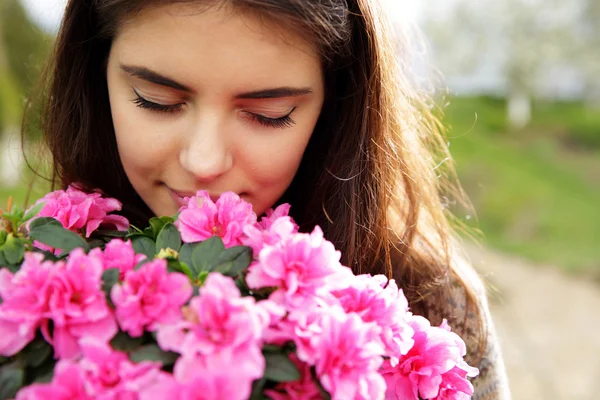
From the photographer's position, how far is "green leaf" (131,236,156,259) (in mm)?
1188

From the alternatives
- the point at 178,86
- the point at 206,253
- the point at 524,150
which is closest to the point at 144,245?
the point at 206,253

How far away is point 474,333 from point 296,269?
96 cm

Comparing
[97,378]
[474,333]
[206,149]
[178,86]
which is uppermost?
[178,86]

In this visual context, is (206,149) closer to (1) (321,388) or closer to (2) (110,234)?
(2) (110,234)

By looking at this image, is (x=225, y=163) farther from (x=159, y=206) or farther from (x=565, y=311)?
(x=565, y=311)

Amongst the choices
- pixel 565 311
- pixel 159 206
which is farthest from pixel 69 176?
pixel 565 311

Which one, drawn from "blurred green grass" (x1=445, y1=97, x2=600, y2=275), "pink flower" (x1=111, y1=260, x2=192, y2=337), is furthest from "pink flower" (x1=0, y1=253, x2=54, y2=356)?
"blurred green grass" (x1=445, y1=97, x2=600, y2=275)

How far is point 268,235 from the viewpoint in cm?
112

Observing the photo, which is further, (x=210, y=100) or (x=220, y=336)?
(x=210, y=100)

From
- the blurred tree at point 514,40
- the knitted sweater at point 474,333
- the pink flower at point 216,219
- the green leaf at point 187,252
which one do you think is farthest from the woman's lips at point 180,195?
the blurred tree at point 514,40

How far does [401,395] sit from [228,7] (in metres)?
0.82

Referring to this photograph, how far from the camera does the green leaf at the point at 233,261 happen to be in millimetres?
1071

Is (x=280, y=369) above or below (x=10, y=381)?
above

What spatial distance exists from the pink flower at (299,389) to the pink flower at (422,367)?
225 mm
